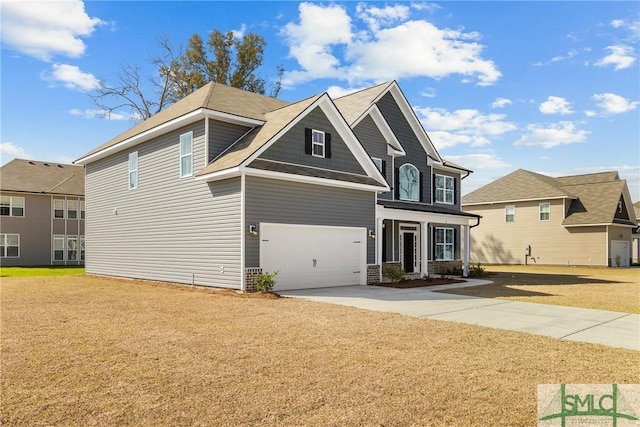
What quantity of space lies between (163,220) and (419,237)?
1262 cm

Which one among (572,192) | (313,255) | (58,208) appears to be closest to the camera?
(313,255)

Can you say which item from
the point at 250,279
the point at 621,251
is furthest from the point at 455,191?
the point at 621,251

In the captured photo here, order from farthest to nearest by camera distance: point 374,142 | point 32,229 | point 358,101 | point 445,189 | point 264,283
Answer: point 32,229 → point 445,189 → point 358,101 → point 374,142 → point 264,283

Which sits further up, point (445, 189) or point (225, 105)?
point (225, 105)


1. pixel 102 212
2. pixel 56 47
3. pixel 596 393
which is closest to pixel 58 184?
pixel 102 212

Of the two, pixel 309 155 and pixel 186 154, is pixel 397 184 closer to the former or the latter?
pixel 309 155

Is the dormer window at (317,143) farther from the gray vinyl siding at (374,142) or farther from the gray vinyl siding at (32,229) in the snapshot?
the gray vinyl siding at (32,229)

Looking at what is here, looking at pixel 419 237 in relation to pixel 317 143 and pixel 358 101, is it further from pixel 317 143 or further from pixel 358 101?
pixel 317 143

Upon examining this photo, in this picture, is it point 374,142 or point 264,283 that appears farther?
point 374,142

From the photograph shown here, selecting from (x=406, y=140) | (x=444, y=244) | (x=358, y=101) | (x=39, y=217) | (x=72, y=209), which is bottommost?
(x=444, y=244)

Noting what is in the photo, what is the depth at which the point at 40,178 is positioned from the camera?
35.6 meters

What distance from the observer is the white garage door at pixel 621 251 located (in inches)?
1346

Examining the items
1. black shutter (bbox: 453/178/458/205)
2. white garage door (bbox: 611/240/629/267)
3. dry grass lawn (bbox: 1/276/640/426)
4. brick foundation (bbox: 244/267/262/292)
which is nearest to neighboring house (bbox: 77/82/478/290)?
brick foundation (bbox: 244/267/262/292)

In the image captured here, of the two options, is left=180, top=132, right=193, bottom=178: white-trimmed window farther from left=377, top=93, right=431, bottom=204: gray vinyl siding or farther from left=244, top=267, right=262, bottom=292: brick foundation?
left=377, top=93, right=431, bottom=204: gray vinyl siding
